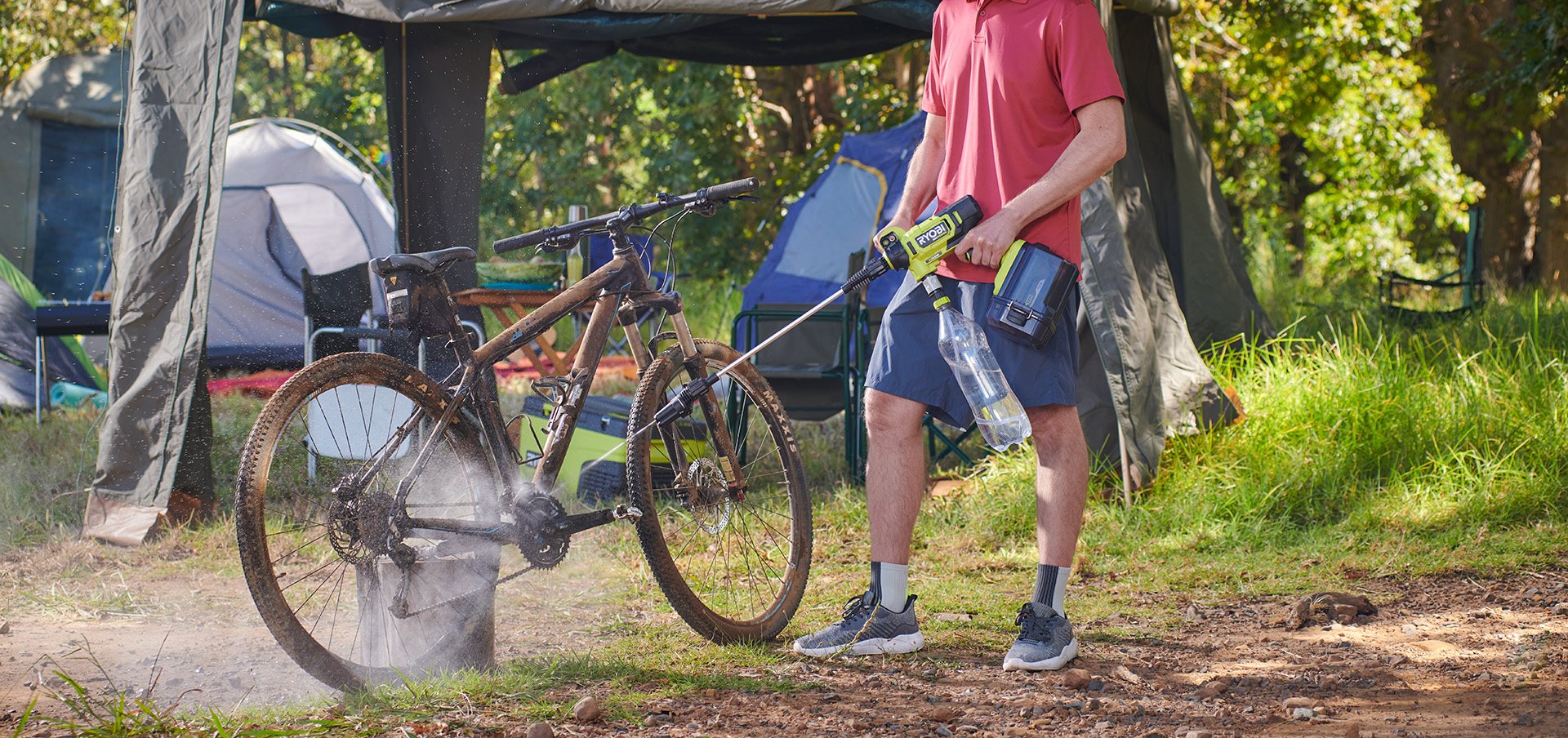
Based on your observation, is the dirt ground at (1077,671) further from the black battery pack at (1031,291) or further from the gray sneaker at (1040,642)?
the black battery pack at (1031,291)

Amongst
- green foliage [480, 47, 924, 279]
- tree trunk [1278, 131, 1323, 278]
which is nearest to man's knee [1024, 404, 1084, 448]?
green foliage [480, 47, 924, 279]

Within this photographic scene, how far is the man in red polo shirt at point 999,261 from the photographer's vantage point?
256 centimetres

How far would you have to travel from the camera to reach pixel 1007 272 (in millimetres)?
2561

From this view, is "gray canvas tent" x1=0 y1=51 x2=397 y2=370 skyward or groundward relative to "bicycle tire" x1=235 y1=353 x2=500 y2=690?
skyward

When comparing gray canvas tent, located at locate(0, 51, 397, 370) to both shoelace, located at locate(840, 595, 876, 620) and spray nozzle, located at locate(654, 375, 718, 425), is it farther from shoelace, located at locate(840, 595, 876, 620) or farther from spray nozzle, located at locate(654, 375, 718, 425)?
shoelace, located at locate(840, 595, 876, 620)

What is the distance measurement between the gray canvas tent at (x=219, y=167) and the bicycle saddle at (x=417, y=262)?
4.85 feet

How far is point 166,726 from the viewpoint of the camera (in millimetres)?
2139

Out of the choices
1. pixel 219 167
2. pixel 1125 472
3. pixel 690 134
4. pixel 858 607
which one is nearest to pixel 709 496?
pixel 858 607

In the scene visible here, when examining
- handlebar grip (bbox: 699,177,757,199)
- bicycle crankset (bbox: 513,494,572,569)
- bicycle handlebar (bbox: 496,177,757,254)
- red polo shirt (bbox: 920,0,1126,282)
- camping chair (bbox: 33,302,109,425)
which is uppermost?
red polo shirt (bbox: 920,0,1126,282)

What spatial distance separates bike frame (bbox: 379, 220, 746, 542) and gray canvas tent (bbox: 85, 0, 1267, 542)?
1268 mm

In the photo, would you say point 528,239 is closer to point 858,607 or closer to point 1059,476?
point 858,607

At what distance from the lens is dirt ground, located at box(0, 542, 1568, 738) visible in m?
2.29

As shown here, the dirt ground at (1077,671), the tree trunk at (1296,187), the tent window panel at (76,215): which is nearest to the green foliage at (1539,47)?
the dirt ground at (1077,671)

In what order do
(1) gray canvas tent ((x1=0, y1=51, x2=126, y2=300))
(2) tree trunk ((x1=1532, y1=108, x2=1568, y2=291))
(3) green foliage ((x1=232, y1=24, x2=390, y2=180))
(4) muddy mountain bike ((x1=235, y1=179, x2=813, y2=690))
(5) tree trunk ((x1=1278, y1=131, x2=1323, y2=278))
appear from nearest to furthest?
(4) muddy mountain bike ((x1=235, y1=179, x2=813, y2=690)) < (1) gray canvas tent ((x1=0, y1=51, x2=126, y2=300)) < (2) tree trunk ((x1=1532, y1=108, x2=1568, y2=291)) < (3) green foliage ((x1=232, y1=24, x2=390, y2=180)) < (5) tree trunk ((x1=1278, y1=131, x2=1323, y2=278))
